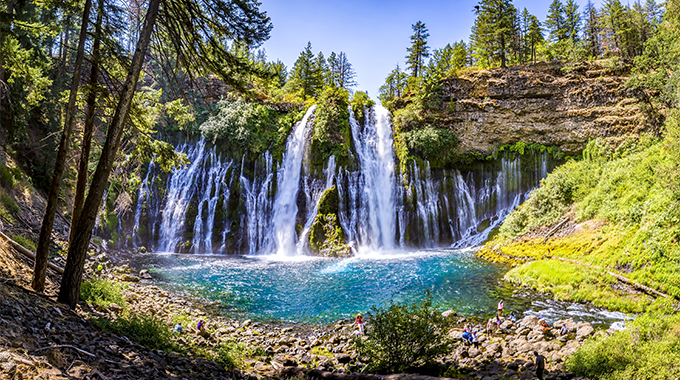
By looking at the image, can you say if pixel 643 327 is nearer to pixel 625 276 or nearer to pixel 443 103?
pixel 625 276

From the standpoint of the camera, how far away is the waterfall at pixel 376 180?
25016 millimetres

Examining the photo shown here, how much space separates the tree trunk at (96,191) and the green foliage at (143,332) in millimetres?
905

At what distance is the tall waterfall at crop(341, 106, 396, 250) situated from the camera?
25.0m

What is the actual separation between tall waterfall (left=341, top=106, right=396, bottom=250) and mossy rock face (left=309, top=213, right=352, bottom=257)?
0.97m

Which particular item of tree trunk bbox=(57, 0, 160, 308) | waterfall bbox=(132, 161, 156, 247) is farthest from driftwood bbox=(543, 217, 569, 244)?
waterfall bbox=(132, 161, 156, 247)

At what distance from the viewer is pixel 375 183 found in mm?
26359

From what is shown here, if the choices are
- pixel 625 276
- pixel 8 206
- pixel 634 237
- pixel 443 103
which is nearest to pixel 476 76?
pixel 443 103

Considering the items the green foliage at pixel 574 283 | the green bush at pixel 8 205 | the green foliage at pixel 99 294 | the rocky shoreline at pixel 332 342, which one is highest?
the green bush at pixel 8 205

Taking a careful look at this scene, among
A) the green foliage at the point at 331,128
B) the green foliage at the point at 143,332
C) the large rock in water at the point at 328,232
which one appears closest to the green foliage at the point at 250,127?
the green foliage at the point at 331,128

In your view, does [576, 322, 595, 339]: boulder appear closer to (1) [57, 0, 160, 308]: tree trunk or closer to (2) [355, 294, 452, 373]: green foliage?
(2) [355, 294, 452, 373]: green foliage

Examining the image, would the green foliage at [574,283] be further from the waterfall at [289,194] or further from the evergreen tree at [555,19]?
the evergreen tree at [555,19]

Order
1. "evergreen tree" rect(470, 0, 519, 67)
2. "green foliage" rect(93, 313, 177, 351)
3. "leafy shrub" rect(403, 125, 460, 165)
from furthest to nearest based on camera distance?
"evergreen tree" rect(470, 0, 519, 67)
"leafy shrub" rect(403, 125, 460, 165)
"green foliage" rect(93, 313, 177, 351)

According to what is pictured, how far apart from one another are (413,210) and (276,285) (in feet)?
46.1

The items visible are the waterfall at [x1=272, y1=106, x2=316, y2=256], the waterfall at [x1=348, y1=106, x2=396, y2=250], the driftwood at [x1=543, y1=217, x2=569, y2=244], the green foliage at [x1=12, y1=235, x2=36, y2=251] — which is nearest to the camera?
the green foliage at [x1=12, y1=235, x2=36, y2=251]
